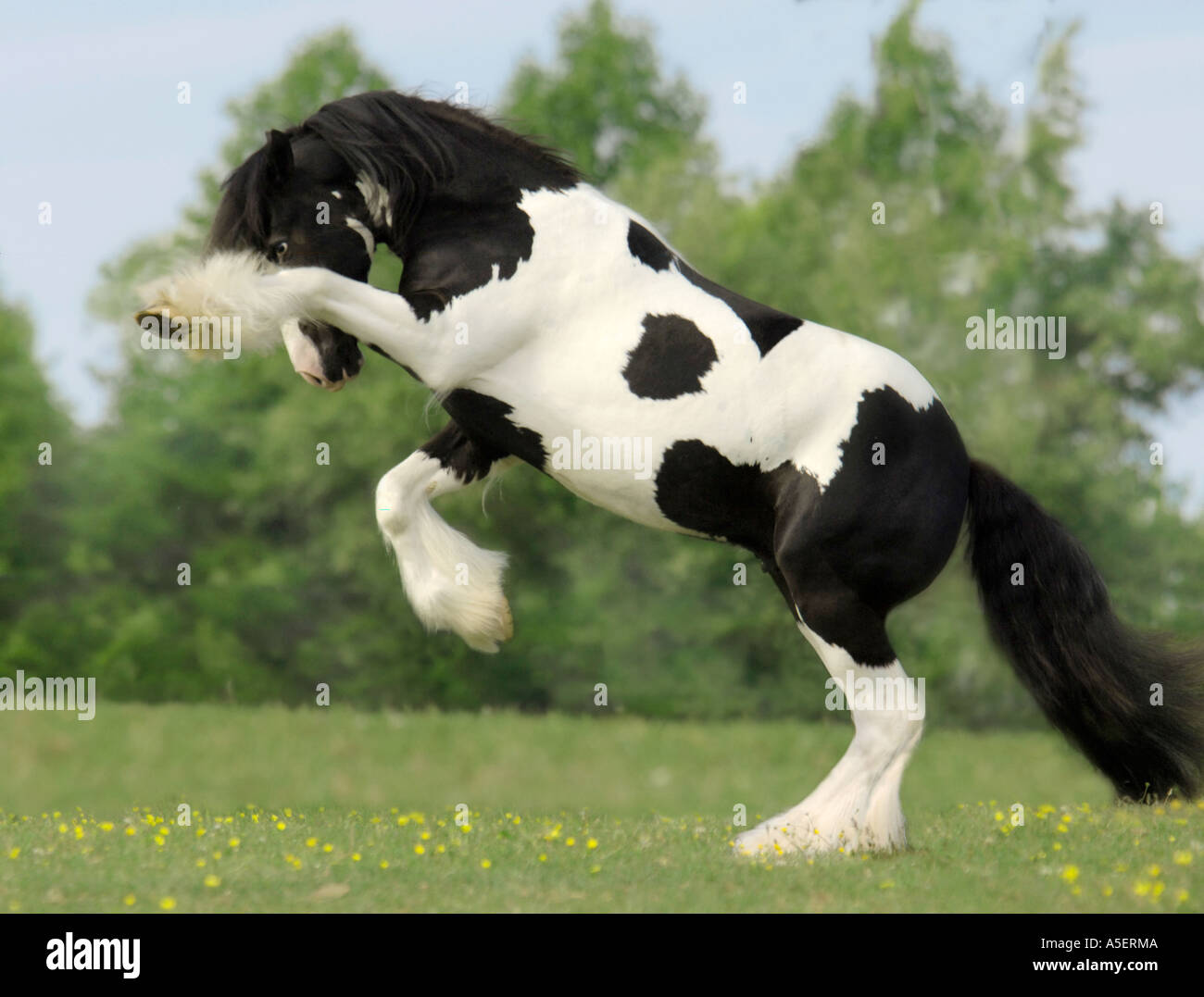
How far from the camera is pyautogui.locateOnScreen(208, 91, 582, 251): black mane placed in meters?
5.54

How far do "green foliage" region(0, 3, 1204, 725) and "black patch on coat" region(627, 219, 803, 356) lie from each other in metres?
12.2

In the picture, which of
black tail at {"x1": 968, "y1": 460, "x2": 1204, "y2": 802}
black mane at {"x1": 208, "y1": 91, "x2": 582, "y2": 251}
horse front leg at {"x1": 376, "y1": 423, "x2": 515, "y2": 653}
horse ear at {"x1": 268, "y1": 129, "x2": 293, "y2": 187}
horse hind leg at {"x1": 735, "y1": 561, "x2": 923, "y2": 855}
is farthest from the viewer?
black tail at {"x1": 968, "y1": 460, "x2": 1204, "y2": 802}

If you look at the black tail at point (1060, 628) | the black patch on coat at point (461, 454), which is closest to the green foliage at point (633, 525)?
the black tail at point (1060, 628)

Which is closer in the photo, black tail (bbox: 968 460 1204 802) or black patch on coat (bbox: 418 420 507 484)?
black patch on coat (bbox: 418 420 507 484)

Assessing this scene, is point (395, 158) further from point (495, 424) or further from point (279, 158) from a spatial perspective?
point (495, 424)

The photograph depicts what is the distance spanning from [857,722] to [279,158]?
350cm

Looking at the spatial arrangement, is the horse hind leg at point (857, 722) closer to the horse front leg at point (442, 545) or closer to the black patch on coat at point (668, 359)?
the black patch on coat at point (668, 359)

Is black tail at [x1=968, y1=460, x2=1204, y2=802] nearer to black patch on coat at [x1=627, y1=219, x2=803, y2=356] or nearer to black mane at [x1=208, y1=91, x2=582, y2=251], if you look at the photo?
black patch on coat at [x1=627, y1=219, x2=803, y2=356]

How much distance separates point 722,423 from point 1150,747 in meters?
2.99

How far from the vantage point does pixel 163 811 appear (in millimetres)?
7777

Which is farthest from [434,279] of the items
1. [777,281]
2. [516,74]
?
[516,74]

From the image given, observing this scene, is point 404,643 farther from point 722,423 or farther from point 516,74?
point 722,423

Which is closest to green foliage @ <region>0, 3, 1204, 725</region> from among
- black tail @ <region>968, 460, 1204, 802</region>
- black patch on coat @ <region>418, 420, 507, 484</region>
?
black tail @ <region>968, 460, 1204, 802</region>

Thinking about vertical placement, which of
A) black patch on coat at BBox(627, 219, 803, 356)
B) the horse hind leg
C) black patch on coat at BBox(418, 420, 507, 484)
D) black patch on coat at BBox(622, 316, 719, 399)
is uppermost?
black patch on coat at BBox(627, 219, 803, 356)
